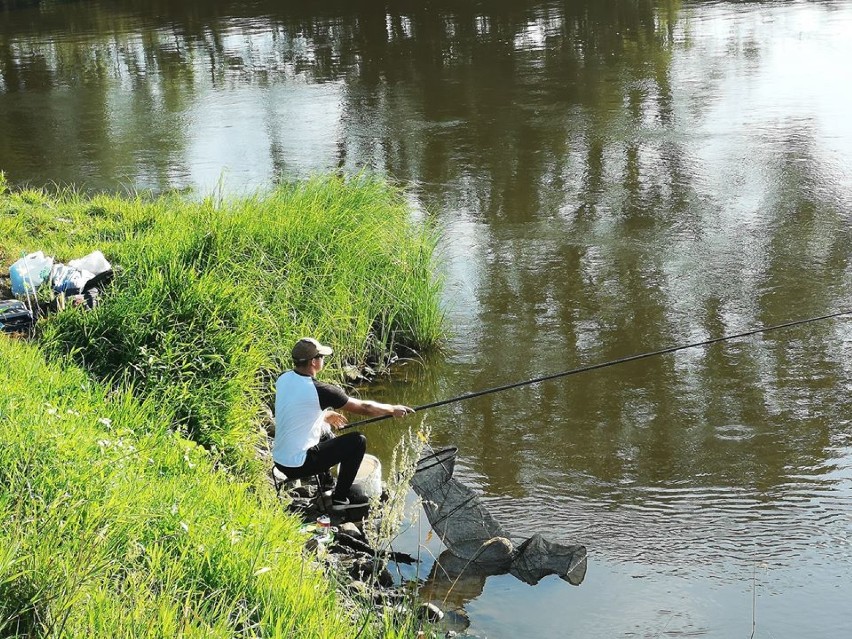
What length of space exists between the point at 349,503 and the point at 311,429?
1.75 feet

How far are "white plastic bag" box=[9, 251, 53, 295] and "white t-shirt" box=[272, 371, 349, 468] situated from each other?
9.41 feet

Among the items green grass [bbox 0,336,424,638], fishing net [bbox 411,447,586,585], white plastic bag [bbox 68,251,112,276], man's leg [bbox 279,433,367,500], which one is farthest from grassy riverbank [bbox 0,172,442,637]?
fishing net [bbox 411,447,586,585]

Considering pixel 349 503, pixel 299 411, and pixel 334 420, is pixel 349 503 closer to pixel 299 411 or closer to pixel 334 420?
pixel 334 420

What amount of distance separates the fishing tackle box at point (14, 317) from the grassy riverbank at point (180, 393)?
14.8 inches

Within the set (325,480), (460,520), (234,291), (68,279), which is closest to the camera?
(460,520)

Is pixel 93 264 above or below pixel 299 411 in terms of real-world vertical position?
above

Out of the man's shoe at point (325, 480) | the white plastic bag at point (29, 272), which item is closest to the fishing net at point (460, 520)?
the man's shoe at point (325, 480)

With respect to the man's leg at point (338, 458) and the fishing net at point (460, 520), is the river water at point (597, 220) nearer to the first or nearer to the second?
the fishing net at point (460, 520)

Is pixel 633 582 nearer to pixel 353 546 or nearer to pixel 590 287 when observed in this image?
pixel 353 546

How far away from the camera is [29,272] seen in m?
8.92

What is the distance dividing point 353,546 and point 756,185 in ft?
28.0

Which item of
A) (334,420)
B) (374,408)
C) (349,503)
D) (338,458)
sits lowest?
(349,503)

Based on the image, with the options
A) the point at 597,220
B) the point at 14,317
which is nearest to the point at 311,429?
the point at 14,317

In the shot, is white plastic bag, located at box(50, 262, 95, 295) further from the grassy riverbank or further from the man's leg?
the man's leg
